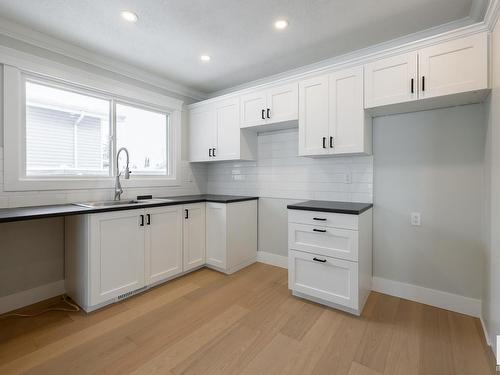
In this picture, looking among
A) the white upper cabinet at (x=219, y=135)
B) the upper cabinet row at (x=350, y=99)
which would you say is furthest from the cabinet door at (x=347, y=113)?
the white upper cabinet at (x=219, y=135)

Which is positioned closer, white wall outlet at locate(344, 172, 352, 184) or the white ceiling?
the white ceiling

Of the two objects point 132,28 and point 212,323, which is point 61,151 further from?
point 212,323

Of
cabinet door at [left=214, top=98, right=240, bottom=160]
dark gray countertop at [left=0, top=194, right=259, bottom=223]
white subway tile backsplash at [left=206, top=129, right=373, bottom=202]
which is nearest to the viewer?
dark gray countertop at [left=0, top=194, right=259, bottom=223]

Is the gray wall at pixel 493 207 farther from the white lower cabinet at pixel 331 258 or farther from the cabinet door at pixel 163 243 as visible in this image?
the cabinet door at pixel 163 243

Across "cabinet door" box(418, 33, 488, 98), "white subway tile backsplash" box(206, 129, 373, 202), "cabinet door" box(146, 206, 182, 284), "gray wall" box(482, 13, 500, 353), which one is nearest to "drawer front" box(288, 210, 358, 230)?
"white subway tile backsplash" box(206, 129, 373, 202)

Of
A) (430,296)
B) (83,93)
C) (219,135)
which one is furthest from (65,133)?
(430,296)

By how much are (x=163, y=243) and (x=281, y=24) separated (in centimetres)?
242

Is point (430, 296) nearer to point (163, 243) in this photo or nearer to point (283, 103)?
point (283, 103)

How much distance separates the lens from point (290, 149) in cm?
316

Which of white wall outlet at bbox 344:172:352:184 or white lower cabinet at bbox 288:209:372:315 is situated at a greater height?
white wall outlet at bbox 344:172:352:184

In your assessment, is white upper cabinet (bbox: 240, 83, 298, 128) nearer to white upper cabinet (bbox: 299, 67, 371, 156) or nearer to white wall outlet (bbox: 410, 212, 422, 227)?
white upper cabinet (bbox: 299, 67, 371, 156)

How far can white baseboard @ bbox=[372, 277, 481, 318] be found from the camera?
212 cm

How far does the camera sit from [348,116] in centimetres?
234

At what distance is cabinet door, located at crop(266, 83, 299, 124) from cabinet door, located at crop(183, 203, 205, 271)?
137 cm
